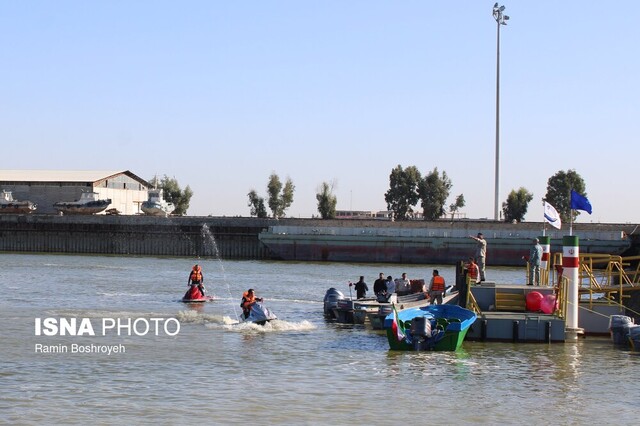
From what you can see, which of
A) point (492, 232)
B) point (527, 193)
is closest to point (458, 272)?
point (492, 232)

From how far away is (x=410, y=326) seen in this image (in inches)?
1286

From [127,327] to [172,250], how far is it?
75.0 metres

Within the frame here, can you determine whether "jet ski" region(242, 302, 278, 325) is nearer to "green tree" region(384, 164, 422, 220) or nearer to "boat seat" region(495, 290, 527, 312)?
"boat seat" region(495, 290, 527, 312)

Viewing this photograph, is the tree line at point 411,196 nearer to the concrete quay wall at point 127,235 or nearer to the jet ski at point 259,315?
the concrete quay wall at point 127,235

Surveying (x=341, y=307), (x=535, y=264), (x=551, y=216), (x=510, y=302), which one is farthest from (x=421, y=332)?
(x=551, y=216)

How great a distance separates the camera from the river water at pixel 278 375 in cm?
2302

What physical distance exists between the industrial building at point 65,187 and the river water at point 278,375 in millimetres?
87066

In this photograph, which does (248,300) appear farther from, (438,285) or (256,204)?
(256,204)

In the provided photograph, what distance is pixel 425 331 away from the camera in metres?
32.2

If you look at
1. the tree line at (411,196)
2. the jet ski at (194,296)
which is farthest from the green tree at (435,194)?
the jet ski at (194,296)

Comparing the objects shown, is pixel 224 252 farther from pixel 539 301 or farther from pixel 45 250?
pixel 539 301

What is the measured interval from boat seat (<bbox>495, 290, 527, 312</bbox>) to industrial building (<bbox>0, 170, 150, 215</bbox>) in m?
96.9

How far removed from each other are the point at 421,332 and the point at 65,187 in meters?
105

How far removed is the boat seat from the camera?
125ft
